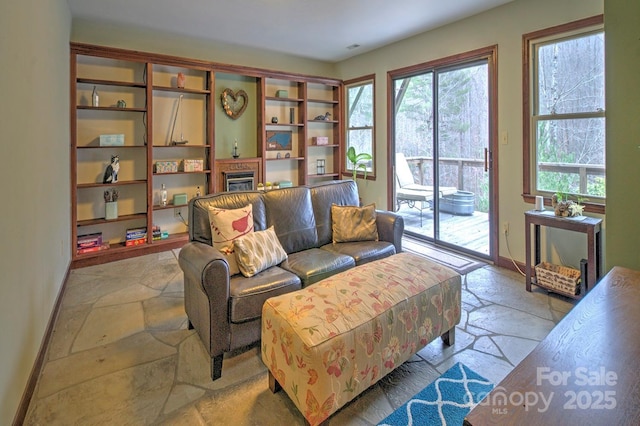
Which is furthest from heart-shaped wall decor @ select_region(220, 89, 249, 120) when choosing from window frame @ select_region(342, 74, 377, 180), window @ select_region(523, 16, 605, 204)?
window @ select_region(523, 16, 605, 204)

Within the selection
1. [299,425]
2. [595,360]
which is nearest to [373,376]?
[299,425]

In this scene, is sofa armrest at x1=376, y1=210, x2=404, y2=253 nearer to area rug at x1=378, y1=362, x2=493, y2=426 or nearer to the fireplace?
area rug at x1=378, y1=362, x2=493, y2=426

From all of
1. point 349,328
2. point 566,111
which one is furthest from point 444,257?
point 349,328

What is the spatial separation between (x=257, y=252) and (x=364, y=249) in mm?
978

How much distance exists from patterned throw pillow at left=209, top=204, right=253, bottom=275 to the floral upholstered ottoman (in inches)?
28.5

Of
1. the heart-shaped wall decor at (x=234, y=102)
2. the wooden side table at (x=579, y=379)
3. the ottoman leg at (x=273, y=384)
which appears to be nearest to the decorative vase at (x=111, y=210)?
the heart-shaped wall decor at (x=234, y=102)

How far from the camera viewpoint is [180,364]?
7.23ft

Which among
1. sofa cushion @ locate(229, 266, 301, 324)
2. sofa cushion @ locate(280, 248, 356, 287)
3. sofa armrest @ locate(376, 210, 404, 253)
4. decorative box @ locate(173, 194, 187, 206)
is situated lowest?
sofa cushion @ locate(229, 266, 301, 324)

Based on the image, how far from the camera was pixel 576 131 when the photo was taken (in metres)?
3.22

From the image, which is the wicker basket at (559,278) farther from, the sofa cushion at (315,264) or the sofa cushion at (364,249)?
the sofa cushion at (315,264)

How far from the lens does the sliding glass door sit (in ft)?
13.3

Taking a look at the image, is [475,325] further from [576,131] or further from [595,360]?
[576,131]

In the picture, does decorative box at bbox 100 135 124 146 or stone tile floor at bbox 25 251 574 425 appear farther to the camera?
decorative box at bbox 100 135 124 146

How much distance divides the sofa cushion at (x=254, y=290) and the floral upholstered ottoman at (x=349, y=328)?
→ 0.79 feet
